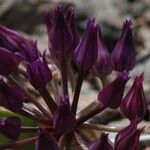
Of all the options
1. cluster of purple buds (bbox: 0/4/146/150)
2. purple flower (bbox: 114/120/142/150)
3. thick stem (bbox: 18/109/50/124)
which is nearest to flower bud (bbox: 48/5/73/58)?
cluster of purple buds (bbox: 0/4/146/150)

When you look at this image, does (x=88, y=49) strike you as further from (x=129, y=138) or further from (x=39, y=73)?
(x=129, y=138)

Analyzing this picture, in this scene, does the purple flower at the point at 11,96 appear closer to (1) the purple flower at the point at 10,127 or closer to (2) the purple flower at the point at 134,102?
(1) the purple flower at the point at 10,127

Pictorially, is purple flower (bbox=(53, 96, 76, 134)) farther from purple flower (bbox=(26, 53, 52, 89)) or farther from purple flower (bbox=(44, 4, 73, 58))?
purple flower (bbox=(44, 4, 73, 58))

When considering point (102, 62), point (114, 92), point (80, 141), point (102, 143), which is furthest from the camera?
point (102, 62)

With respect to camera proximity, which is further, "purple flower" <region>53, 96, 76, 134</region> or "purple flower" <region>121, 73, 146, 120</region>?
"purple flower" <region>121, 73, 146, 120</region>

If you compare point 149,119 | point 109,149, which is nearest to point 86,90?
point 149,119

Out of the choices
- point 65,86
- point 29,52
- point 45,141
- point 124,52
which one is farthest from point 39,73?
point 124,52

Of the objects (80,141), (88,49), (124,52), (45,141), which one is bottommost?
(80,141)
